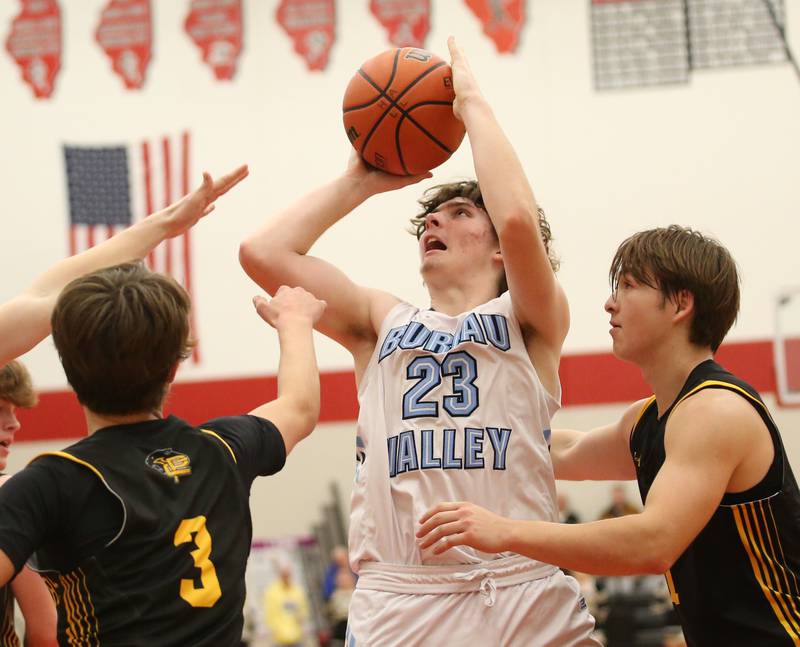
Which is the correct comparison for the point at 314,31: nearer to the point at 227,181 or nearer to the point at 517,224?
the point at 227,181

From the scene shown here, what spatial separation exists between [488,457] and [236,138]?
1098 cm

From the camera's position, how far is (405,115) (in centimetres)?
388

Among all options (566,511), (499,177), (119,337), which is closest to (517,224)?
(499,177)

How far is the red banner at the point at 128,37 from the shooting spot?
45.4 ft

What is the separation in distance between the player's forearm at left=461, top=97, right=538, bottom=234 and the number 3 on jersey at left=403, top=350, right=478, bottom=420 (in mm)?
491

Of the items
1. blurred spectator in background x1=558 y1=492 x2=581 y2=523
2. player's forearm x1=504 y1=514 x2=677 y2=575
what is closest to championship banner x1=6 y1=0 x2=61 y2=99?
blurred spectator in background x1=558 y1=492 x2=581 y2=523

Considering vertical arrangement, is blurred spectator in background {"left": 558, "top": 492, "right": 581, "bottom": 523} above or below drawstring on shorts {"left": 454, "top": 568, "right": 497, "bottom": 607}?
below

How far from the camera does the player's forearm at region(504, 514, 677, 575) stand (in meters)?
2.75

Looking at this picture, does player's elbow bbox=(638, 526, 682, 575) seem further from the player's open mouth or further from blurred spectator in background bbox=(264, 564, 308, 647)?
blurred spectator in background bbox=(264, 564, 308, 647)

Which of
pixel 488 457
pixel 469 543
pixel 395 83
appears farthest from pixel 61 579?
pixel 395 83

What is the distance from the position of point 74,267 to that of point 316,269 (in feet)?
2.89

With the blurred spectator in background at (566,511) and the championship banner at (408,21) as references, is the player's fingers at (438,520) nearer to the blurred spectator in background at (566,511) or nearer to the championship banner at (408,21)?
the blurred spectator in background at (566,511)

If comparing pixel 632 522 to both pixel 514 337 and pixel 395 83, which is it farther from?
pixel 395 83

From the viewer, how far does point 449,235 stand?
382 centimetres
